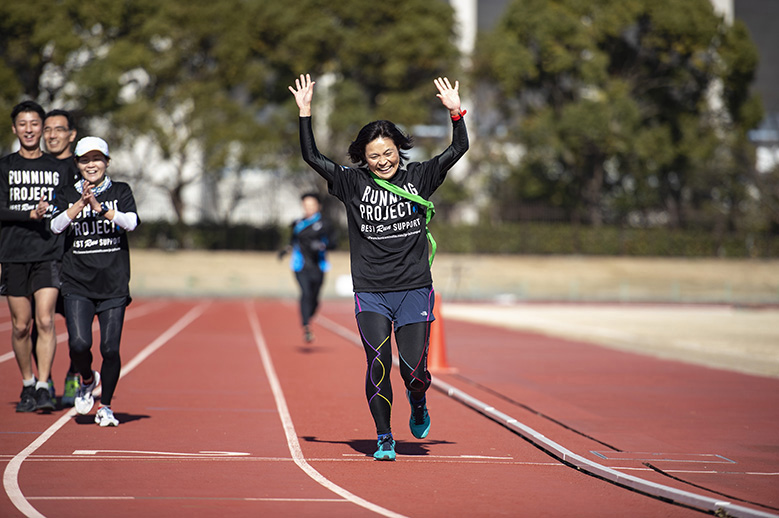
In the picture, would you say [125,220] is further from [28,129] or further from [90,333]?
[28,129]

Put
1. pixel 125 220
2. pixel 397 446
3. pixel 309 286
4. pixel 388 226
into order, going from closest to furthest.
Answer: pixel 388 226, pixel 397 446, pixel 125 220, pixel 309 286

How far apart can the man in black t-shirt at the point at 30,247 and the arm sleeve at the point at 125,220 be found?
0.98 m

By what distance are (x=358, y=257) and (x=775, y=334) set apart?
59.7ft

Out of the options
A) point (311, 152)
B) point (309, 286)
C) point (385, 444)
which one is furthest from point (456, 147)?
point (309, 286)

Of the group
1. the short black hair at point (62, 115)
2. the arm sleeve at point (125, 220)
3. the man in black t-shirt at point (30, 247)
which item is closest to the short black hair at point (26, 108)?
the man in black t-shirt at point (30, 247)

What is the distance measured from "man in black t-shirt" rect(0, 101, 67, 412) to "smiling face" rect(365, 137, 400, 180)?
115 inches

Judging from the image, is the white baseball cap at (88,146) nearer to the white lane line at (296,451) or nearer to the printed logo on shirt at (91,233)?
the printed logo on shirt at (91,233)

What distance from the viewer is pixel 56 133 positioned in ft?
26.5

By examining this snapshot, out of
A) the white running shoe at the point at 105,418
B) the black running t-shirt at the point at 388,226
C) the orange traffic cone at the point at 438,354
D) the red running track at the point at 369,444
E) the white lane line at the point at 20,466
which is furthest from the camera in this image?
the orange traffic cone at the point at 438,354

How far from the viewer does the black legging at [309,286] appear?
48.5ft

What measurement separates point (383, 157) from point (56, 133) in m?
3.18

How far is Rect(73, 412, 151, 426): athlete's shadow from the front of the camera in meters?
7.65

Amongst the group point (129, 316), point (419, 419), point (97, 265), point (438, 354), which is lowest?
point (129, 316)

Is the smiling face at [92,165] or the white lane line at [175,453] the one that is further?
the smiling face at [92,165]
